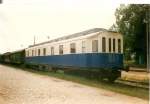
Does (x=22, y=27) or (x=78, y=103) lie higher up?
(x=22, y=27)

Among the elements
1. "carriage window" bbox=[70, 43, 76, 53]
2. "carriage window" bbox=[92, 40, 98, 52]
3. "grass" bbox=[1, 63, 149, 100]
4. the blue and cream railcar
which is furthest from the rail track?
"carriage window" bbox=[70, 43, 76, 53]

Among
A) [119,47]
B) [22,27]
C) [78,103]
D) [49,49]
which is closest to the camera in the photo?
[78,103]

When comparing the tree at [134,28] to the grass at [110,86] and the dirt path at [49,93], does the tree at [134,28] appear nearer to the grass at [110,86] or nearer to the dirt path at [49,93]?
the grass at [110,86]

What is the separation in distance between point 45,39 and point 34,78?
1.90ft

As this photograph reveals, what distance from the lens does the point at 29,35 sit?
409 cm

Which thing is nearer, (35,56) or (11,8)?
(11,8)

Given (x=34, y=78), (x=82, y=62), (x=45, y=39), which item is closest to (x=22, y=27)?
(x=45, y=39)

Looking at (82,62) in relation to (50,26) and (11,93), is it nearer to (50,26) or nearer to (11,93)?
(50,26)

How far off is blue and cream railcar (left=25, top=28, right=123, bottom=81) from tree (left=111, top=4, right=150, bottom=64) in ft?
0.37

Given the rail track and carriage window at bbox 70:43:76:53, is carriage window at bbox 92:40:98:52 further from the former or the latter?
the rail track

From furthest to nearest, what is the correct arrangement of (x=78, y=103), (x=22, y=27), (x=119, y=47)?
(x=119, y=47) < (x=22, y=27) < (x=78, y=103)

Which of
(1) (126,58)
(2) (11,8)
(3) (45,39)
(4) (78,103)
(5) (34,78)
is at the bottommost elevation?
(4) (78,103)

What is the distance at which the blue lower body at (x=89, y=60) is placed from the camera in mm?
4262

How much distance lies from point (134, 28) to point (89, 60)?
778 millimetres
